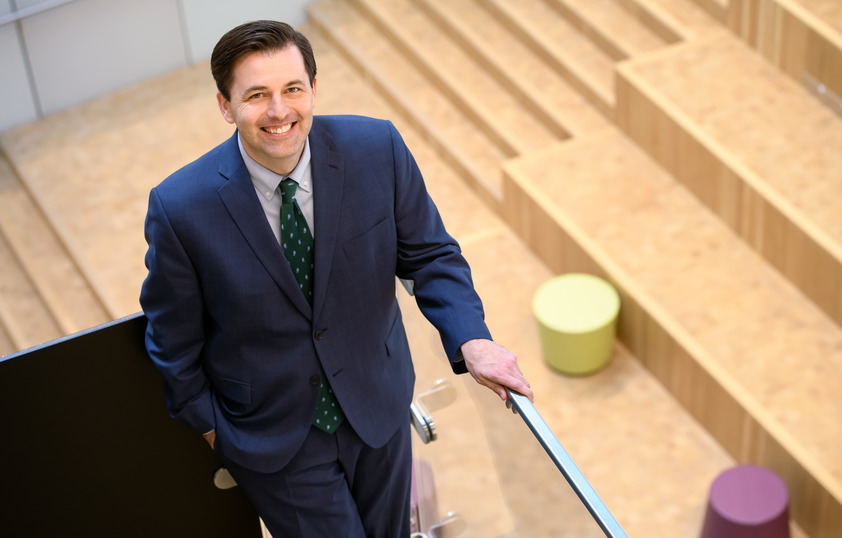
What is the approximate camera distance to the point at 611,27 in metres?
5.91

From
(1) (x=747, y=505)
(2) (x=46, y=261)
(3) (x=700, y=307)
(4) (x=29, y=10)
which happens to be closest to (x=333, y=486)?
(1) (x=747, y=505)

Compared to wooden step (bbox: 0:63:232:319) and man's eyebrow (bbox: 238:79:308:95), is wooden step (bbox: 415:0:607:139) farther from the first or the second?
man's eyebrow (bbox: 238:79:308:95)

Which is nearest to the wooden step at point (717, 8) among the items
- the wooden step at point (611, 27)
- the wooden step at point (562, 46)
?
the wooden step at point (611, 27)

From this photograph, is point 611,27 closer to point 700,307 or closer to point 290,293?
point 700,307

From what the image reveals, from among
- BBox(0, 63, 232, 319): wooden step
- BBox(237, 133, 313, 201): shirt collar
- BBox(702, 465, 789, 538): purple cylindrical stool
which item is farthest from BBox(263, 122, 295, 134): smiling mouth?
BBox(0, 63, 232, 319): wooden step

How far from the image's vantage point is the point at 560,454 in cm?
188

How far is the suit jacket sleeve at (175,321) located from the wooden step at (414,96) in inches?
134

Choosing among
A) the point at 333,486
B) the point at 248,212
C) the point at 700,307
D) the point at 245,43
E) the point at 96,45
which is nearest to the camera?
the point at 245,43

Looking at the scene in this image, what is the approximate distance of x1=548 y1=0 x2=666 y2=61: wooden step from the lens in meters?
5.77

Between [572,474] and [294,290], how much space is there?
0.64 metres

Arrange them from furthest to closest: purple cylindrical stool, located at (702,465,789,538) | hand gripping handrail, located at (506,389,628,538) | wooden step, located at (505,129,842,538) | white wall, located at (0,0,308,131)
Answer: white wall, located at (0,0,308,131)
wooden step, located at (505,129,842,538)
purple cylindrical stool, located at (702,465,789,538)
hand gripping handrail, located at (506,389,628,538)

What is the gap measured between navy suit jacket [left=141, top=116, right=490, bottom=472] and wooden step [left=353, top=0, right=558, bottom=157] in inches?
138

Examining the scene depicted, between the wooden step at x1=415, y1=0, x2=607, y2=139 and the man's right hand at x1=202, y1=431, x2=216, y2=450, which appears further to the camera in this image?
the wooden step at x1=415, y1=0, x2=607, y2=139

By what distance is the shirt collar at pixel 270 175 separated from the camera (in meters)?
Result: 2.14
